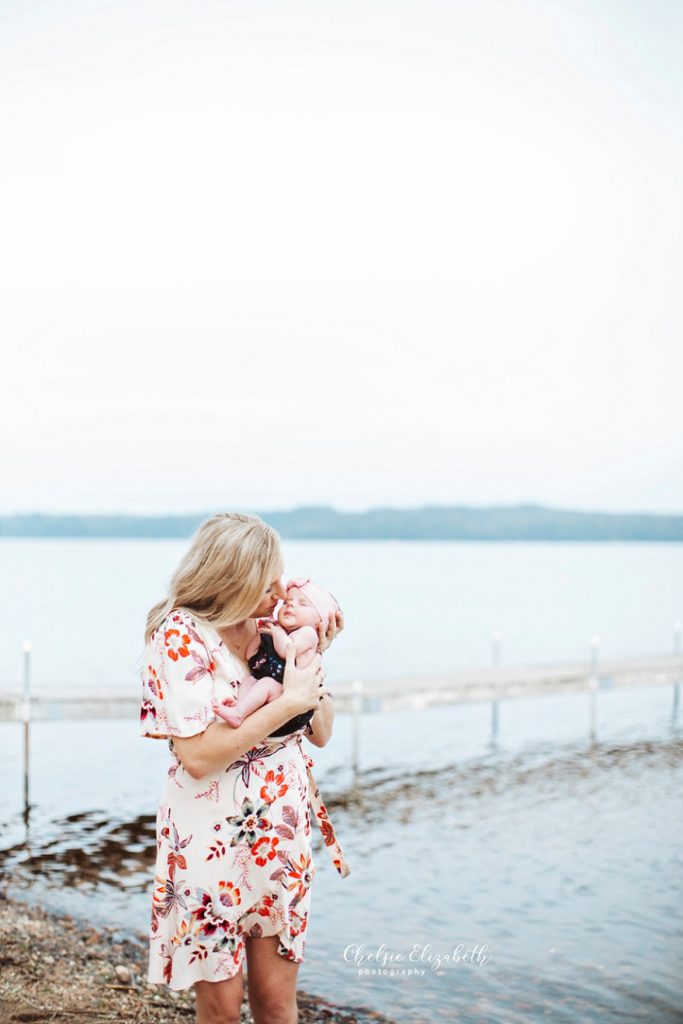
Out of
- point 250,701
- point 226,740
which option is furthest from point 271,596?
point 226,740

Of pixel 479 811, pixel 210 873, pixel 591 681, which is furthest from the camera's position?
pixel 591 681

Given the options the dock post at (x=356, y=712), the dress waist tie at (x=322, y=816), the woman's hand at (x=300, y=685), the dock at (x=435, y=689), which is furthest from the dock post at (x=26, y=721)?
the woman's hand at (x=300, y=685)

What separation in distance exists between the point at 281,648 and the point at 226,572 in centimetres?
28

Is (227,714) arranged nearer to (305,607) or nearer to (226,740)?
(226,740)

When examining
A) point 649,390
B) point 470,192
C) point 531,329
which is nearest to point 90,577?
point 531,329

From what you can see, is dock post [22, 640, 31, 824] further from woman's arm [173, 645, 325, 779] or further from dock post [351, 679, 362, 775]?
woman's arm [173, 645, 325, 779]

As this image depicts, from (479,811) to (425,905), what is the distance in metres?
3.18

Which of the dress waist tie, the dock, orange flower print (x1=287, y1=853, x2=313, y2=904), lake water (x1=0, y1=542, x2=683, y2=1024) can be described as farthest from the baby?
the dock

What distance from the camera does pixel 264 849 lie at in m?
2.65

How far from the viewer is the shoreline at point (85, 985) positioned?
173 inches

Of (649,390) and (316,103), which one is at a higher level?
(316,103)

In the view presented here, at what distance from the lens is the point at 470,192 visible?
2377 cm

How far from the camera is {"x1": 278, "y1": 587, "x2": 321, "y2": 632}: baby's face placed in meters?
2.76

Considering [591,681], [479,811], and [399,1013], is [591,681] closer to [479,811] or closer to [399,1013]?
[479,811]
